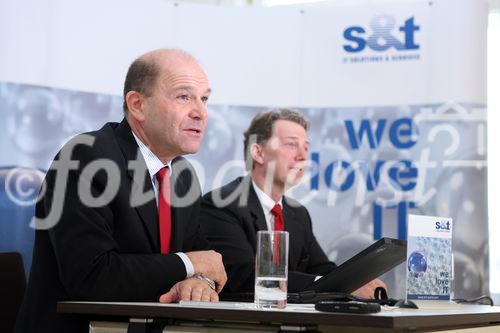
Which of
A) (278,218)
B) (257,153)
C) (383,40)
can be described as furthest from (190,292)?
(383,40)

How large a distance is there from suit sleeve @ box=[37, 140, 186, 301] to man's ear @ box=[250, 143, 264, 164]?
1955 millimetres

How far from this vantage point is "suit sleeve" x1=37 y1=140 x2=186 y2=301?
238 cm

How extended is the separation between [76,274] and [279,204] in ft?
6.12

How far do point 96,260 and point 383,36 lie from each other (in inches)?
105

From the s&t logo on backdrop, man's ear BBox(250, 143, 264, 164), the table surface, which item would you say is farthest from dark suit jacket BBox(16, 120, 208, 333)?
the s&t logo on backdrop

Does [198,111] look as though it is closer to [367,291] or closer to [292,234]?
[367,291]

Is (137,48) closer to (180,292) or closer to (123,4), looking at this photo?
(123,4)

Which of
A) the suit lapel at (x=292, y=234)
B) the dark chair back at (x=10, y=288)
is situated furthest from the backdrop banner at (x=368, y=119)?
the dark chair back at (x=10, y=288)

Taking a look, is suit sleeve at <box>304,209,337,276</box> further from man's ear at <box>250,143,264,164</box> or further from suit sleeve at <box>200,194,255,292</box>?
man's ear at <box>250,143,264,164</box>

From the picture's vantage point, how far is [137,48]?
4422mm

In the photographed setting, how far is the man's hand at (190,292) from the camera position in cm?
242

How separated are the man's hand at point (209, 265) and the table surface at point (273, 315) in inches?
12.0

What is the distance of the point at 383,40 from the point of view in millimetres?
4547
